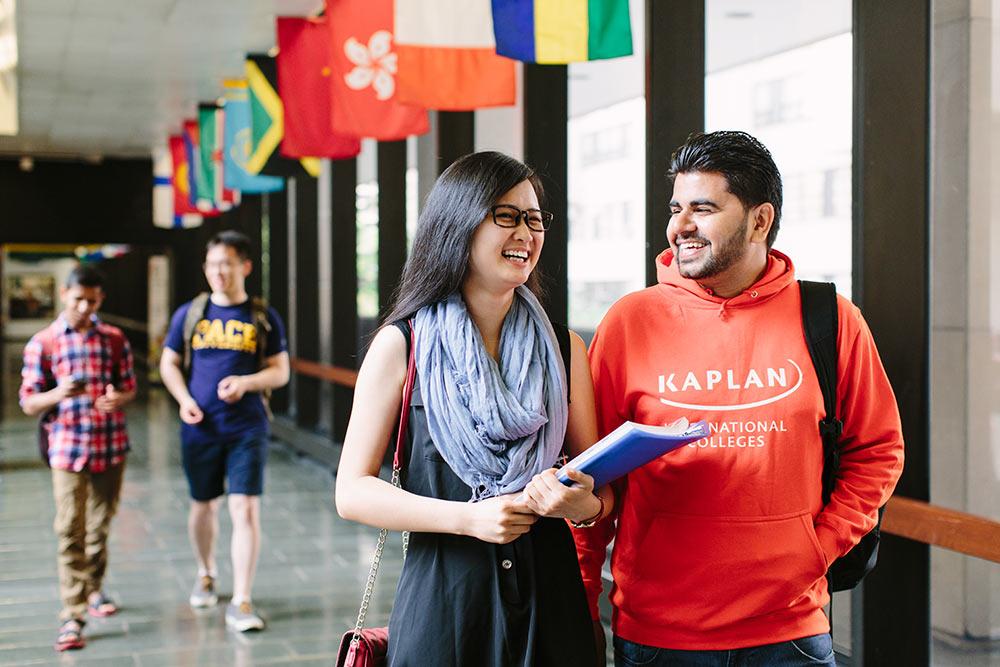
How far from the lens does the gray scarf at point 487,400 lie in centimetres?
213

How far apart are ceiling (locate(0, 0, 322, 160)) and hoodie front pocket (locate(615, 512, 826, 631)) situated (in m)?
7.63

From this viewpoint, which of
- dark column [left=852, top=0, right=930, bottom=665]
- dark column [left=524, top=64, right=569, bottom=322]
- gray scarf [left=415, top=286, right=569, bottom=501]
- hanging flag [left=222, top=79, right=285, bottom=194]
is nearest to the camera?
gray scarf [left=415, top=286, right=569, bottom=501]

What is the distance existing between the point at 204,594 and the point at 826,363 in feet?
15.1

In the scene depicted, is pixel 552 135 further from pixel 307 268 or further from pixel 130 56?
pixel 307 268

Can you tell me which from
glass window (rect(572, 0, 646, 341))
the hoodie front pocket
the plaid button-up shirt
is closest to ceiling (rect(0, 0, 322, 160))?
glass window (rect(572, 0, 646, 341))

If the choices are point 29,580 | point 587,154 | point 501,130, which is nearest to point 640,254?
point 587,154

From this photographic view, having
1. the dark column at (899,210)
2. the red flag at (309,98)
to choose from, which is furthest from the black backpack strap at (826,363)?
the red flag at (309,98)

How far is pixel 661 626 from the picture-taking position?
7.32ft

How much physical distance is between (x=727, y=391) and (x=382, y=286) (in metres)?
6.88

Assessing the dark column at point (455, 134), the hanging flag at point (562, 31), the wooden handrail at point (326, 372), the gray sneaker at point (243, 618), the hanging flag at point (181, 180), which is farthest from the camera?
the hanging flag at point (181, 180)

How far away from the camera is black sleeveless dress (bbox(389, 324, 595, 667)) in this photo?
7.03 ft

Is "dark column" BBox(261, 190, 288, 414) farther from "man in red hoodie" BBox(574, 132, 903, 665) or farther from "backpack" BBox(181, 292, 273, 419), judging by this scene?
"man in red hoodie" BBox(574, 132, 903, 665)

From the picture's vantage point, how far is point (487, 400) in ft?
7.05

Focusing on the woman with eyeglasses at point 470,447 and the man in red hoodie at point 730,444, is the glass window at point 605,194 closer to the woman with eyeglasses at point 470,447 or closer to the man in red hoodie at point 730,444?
the man in red hoodie at point 730,444
